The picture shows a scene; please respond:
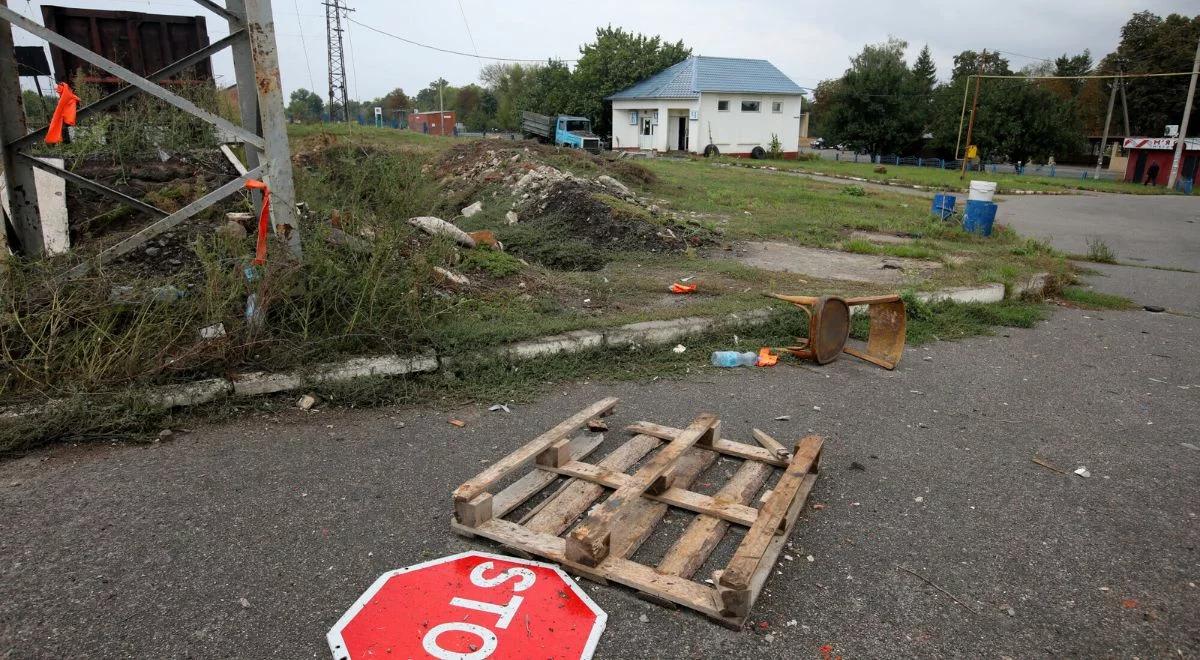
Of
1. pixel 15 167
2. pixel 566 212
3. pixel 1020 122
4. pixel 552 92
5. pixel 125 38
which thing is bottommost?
pixel 566 212

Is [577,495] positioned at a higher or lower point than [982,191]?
lower

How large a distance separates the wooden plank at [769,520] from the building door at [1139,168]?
4644 centimetres

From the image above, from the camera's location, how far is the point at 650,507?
9.98 ft

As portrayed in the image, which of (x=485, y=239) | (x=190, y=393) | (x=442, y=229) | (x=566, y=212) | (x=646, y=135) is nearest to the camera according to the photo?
(x=190, y=393)

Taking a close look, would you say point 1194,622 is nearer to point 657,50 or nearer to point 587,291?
point 587,291

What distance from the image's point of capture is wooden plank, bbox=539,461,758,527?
290 cm

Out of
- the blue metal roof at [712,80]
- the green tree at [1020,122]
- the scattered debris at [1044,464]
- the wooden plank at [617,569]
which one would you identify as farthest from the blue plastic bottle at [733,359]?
the green tree at [1020,122]

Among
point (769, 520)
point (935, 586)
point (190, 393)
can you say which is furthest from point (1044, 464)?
point (190, 393)

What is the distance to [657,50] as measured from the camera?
46156 millimetres

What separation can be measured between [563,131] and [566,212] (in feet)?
77.1

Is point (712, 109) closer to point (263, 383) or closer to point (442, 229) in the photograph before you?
point (442, 229)

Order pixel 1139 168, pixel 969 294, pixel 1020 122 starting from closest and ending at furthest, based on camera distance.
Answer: pixel 969 294 → pixel 1139 168 → pixel 1020 122

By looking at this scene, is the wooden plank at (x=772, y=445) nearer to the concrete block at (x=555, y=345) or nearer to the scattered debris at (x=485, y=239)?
the concrete block at (x=555, y=345)

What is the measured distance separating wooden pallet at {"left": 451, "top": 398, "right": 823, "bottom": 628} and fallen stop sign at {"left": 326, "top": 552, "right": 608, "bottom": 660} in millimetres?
133
